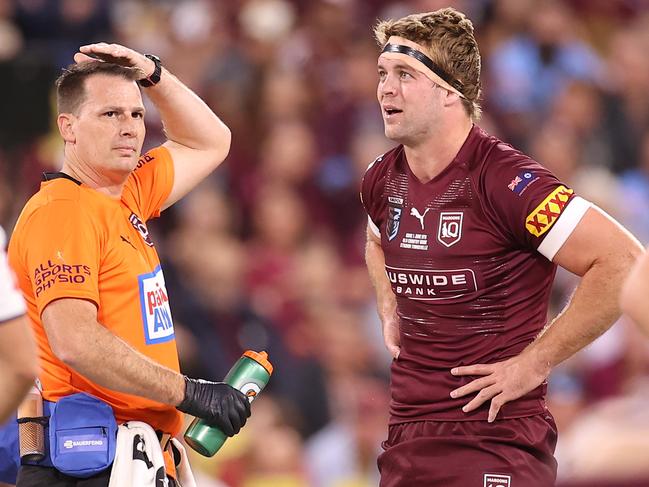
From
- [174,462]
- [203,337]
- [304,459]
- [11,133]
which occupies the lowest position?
[304,459]

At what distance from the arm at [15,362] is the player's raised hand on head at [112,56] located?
1.62 meters

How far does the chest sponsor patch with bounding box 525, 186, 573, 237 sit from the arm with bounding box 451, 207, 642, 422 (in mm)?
80

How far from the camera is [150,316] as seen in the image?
4.20 m

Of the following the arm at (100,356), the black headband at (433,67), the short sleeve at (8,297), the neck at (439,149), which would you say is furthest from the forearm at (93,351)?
the black headband at (433,67)

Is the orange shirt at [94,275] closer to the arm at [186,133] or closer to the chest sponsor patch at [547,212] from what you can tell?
the arm at [186,133]

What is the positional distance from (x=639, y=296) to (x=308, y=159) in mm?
6947

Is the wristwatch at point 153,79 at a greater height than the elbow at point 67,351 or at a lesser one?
greater

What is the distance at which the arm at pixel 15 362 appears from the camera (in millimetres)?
2986

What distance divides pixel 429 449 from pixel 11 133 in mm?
5515

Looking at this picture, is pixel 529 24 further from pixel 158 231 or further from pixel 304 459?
pixel 304 459

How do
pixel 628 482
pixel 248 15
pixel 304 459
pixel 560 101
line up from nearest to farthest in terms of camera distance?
pixel 628 482 → pixel 304 459 → pixel 560 101 → pixel 248 15

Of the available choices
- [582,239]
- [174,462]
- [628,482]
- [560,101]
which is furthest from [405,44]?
[560,101]

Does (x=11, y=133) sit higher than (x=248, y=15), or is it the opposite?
(x=248, y=15)

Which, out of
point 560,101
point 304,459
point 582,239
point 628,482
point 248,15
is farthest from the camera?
point 248,15
